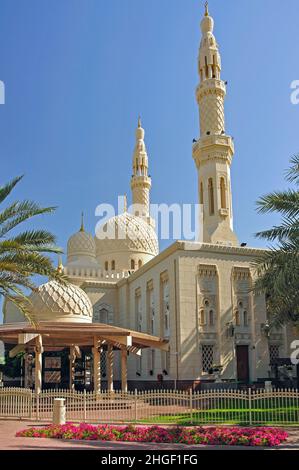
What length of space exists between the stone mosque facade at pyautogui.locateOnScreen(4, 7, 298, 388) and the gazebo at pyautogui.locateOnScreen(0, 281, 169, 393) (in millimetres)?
496

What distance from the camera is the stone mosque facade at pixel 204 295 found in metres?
28.3

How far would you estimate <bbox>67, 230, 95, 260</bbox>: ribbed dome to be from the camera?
150ft

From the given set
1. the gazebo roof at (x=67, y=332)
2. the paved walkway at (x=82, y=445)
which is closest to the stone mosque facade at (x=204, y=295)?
the gazebo roof at (x=67, y=332)

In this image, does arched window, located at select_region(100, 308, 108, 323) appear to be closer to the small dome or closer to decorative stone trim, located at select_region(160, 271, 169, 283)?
decorative stone trim, located at select_region(160, 271, 169, 283)

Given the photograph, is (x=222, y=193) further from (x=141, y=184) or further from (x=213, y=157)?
(x=141, y=184)

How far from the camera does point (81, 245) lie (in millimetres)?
45812

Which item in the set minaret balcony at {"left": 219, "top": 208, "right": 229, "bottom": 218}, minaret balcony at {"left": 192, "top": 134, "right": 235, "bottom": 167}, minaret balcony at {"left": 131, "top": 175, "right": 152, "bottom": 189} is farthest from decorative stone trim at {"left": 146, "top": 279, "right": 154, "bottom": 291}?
minaret balcony at {"left": 131, "top": 175, "right": 152, "bottom": 189}

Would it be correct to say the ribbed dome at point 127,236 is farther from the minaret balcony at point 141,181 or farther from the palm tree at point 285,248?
the palm tree at point 285,248

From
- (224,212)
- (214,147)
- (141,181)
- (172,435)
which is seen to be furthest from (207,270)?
(141,181)

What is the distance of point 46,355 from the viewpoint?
32.4 m

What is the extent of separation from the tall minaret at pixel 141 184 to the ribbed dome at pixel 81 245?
520 centimetres

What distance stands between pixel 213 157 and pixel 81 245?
16.8 meters
